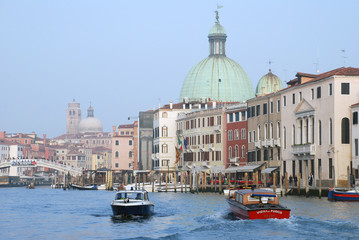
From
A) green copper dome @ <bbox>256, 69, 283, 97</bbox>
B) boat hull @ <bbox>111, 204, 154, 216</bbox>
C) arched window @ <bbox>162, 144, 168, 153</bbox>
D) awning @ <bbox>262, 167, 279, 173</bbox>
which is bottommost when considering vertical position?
boat hull @ <bbox>111, 204, 154, 216</bbox>

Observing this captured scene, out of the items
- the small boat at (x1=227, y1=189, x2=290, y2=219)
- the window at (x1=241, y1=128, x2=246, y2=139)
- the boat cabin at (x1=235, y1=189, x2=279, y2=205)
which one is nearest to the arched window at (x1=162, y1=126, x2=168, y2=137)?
the window at (x1=241, y1=128, x2=246, y2=139)

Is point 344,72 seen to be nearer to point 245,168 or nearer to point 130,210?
point 245,168

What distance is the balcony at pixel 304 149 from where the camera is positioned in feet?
196

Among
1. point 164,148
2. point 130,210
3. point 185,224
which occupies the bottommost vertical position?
point 185,224

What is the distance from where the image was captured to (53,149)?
655 feet

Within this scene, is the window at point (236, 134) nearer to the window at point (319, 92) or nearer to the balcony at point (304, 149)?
the balcony at point (304, 149)

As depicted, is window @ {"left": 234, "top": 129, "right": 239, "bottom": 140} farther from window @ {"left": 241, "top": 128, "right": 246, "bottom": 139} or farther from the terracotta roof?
the terracotta roof

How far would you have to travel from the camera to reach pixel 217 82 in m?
101

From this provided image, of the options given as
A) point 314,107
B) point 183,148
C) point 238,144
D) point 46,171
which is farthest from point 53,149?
point 314,107

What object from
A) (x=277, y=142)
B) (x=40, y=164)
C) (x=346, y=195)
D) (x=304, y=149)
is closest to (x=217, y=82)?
(x=40, y=164)

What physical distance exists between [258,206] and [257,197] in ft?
4.28

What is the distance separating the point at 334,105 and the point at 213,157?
94.2 ft

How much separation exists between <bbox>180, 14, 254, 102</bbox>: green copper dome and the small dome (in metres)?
4.80

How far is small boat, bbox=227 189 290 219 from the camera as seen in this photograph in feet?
105
